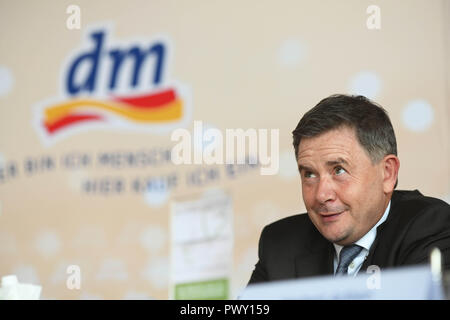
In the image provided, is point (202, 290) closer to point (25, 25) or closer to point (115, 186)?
point (115, 186)

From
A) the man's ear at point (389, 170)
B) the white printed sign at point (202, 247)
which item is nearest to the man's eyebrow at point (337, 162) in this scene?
the man's ear at point (389, 170)

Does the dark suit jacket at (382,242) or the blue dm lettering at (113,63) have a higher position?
the blue dm lettering at (113,63)

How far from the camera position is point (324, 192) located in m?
1.98

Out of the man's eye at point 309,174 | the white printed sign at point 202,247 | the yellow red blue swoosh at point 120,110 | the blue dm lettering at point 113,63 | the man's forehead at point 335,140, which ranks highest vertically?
the blue dm lettering at point 113,63

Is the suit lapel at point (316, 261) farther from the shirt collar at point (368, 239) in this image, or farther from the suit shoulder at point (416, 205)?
the suit shoulder at point (416, 205)

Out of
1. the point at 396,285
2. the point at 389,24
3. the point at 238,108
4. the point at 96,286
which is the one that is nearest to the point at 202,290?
the point at 96,286

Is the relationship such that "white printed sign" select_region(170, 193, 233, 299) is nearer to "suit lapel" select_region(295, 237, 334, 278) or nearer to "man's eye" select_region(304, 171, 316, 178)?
"suit lapel" select_region(295, 237, 334, 278)

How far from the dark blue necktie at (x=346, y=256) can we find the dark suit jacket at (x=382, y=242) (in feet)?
0.16

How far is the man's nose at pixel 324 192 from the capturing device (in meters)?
1.98

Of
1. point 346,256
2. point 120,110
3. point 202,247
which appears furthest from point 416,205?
point 120,110

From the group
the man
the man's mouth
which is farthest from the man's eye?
the man's mouth

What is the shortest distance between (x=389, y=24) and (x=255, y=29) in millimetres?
683

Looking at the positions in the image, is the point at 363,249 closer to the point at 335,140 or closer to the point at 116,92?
the point at 335,140

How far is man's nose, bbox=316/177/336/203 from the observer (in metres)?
1.98
